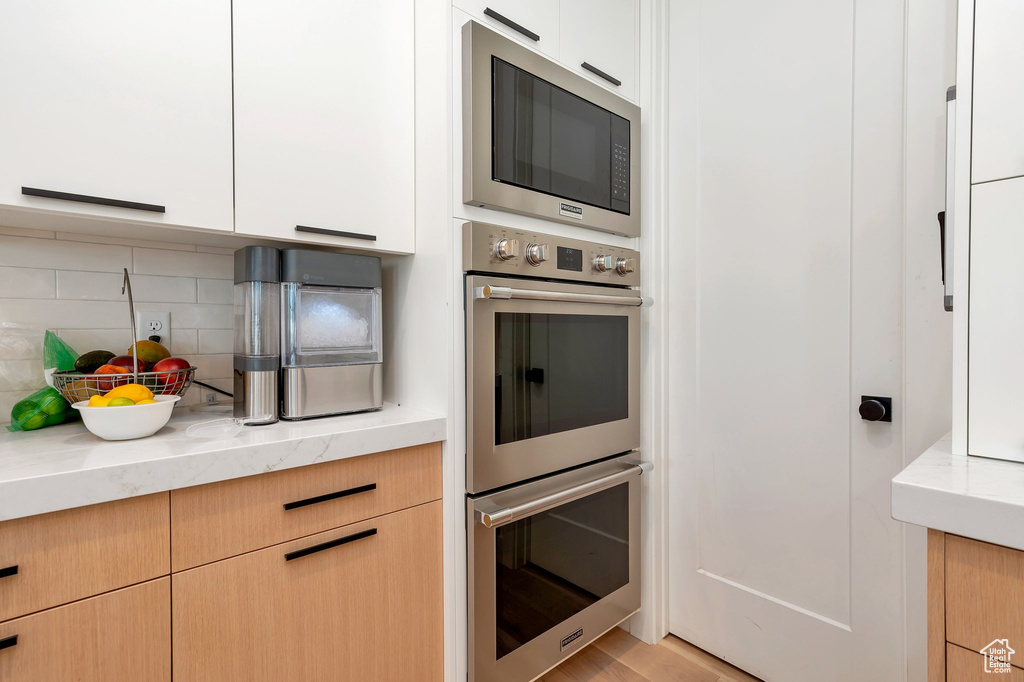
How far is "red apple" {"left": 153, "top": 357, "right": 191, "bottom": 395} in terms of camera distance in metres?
1.21

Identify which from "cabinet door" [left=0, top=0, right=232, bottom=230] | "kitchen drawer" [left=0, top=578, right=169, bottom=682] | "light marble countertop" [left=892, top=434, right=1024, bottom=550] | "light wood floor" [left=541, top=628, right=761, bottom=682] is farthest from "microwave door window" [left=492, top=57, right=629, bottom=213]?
"light wood floor" [left=541, top=628, right=761, bottom=682]

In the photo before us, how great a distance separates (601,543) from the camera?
5.31 feet

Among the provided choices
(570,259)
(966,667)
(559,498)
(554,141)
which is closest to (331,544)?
(559,498)

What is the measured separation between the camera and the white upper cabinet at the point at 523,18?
4.41ft

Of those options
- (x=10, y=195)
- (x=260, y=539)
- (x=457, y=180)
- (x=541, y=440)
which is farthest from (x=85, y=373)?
(x=541, y=440)

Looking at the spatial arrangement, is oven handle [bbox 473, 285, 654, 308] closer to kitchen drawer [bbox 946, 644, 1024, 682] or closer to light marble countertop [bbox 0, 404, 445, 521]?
light marble countertop [bbox 0, 404, 445, 521]

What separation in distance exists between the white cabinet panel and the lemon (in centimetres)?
164

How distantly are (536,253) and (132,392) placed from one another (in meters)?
1.00

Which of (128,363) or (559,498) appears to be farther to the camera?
(559,498)

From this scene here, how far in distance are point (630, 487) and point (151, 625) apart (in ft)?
4.32

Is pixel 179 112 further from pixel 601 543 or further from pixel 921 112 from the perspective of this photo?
pixel 921 112

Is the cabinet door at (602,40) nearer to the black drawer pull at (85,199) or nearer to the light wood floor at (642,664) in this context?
the black drawer pull at (85,199)

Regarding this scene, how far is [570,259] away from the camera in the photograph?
1.51 m

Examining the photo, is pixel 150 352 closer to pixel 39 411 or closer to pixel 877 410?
pixel 39 411
